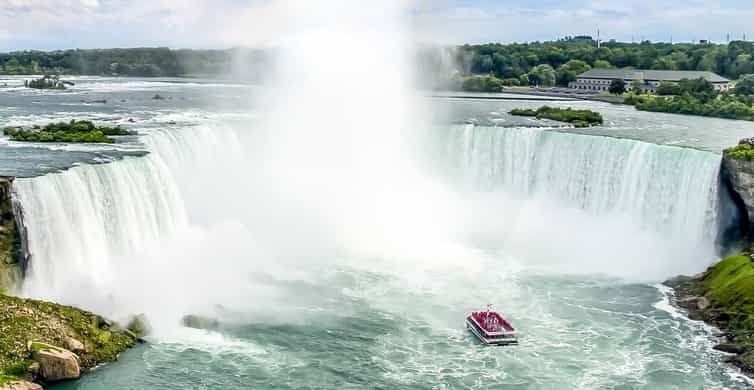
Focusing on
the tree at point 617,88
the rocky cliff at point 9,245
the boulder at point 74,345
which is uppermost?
the tree at point 617,88

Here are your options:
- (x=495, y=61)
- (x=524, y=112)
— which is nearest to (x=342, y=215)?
(x=524, y=112)

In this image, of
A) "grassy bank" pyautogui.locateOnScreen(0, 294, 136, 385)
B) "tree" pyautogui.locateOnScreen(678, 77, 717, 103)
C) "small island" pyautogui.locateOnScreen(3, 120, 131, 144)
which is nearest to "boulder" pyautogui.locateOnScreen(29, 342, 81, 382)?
"grassy bank" pyautogui.locateOnScreen(0, 294, 136, 385)

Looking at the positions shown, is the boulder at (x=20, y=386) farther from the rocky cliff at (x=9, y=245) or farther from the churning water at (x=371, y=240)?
the rocky cliff at (x=9, y=245)

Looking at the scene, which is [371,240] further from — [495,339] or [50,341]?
[50,341]

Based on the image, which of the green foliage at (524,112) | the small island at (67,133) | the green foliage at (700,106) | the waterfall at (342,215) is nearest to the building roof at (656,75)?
the green foliage at (700,106)

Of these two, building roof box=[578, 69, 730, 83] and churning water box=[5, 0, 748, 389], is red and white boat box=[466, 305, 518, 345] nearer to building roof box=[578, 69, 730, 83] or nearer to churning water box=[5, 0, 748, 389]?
churning water box=[5, 0, 748, 389]

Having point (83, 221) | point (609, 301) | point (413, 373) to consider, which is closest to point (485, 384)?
point (413, 373)
